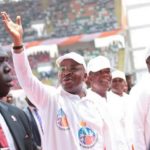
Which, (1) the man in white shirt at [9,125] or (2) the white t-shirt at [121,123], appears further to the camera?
(2) the white t-shirt at [121,123]

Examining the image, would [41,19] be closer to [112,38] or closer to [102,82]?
[112,38]

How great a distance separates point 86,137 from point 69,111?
21cm

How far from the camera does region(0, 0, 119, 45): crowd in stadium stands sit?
2817 centimetres

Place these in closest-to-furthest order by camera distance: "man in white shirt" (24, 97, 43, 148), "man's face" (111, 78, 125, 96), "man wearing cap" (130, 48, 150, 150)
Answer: "man wearing cap" (130, 48, 150, 150)
"man in white shirt" (24, 97, 43, 148)
"man's face" (111, 78, 125, 96)

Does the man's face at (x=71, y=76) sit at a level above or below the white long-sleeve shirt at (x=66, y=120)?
above

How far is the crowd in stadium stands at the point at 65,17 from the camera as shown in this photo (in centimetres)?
2817

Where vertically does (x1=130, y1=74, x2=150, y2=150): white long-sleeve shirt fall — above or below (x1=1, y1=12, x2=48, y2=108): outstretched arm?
below

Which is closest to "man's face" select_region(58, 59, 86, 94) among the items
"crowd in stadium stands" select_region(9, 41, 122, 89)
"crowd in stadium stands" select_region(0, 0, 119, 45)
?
"crowd in stadium stands" select_region(9, 41, 122, 89)

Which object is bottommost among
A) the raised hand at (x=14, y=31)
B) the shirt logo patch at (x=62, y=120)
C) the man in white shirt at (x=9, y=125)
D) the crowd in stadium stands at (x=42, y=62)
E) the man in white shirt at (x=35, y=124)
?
the crowd in stadium stands at (x=42, y=62)

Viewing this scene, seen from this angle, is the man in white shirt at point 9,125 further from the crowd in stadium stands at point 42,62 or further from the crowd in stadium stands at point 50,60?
the crowd in stadium stands at point 42,62

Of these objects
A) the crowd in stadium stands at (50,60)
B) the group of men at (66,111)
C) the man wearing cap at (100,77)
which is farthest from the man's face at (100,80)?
the crowd in stadium stands at (50,60)

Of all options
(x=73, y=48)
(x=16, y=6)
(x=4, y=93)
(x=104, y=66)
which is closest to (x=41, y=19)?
(x=16, y=6)

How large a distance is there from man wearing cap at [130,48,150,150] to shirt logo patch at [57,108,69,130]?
588 millimetres

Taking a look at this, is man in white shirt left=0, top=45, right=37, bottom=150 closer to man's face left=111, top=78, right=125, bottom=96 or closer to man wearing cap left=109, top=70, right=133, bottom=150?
man wearing cap left=109, top=70, right=133, bottom=150
